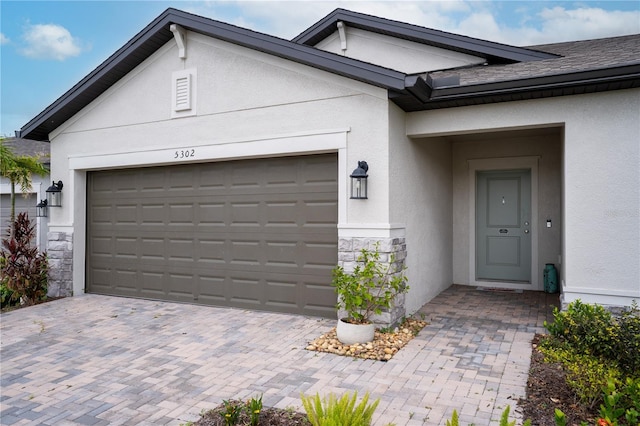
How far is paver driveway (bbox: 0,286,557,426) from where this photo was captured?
364 cm

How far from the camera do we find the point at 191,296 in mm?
7363

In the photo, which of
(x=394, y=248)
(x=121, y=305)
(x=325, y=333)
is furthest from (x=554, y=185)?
(x=121, y=305)

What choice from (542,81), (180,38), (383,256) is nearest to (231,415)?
(383,256)

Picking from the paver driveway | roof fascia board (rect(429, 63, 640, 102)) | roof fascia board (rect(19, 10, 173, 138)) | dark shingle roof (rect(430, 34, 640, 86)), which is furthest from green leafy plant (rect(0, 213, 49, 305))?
dark shingle roof (rect(430, 34, 640, 86))

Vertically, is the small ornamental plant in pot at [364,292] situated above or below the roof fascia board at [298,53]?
below

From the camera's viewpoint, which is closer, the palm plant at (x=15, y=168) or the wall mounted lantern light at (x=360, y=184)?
the wall mounted lantern light at (x=360, y=184)

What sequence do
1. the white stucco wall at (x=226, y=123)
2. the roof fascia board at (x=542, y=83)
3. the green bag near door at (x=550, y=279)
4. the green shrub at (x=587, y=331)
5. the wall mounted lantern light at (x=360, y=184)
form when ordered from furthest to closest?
the green bag near door at (x=550, y=279), the white stucco wall at (x=226, y=123), the wall mounted lantern light at (x=360, y=184), the roof fascia board at (x=542, y=83), the green shrub at (x=587, y=331)

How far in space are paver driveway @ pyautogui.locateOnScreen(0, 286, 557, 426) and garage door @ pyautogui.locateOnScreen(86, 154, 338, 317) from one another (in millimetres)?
445

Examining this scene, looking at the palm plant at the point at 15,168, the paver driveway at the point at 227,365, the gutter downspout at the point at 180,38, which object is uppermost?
the gutter downspout at the point at 180,38

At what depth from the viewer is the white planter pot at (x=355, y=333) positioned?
515 centimetres

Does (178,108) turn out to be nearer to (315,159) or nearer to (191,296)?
(315,159)

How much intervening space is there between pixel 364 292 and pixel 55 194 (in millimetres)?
6097

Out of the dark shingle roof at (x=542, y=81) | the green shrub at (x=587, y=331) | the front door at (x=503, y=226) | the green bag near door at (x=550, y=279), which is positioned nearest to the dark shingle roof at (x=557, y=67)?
the dark shingle roof at (x=542, y=81)

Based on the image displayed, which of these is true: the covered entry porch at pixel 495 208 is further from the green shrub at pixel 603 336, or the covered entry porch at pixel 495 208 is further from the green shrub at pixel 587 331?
the green shrub at pixel 603 336
